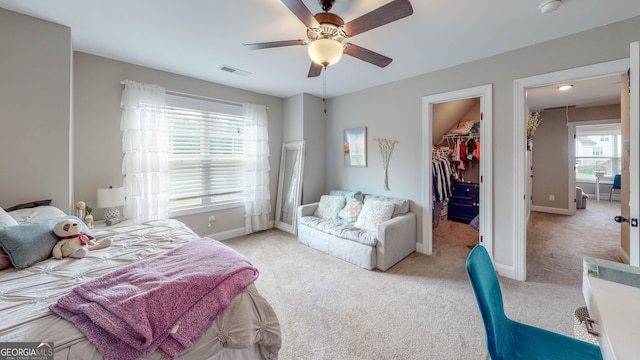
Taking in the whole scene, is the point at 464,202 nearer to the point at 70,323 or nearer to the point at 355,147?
the point at 355,147

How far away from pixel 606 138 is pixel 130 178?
484 inches

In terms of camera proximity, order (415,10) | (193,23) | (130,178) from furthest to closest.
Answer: (130,178)
(193,23)
(415,10)

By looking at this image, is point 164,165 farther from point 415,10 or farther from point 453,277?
point 453,277

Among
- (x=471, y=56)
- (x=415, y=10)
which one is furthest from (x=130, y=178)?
(x=471, y=56)

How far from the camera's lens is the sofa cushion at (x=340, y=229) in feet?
10.0

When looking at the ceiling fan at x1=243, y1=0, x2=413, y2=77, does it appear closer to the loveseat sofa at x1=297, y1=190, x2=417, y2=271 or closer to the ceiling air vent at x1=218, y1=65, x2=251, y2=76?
the ceiling air vent at x1=218, y1=65, x2=251, y2=76

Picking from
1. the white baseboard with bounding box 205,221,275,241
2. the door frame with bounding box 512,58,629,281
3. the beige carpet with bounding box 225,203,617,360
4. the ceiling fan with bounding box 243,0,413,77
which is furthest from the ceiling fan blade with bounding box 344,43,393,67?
the white baseboard with bounding box 205,221,275,241

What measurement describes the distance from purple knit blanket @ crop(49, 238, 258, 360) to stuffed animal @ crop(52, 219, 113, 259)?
0.65 metres

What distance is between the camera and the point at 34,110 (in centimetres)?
216

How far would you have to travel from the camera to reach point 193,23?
2.22 meters

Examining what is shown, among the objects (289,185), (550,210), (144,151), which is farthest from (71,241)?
(550,210)

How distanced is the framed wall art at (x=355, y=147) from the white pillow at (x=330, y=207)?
70 cm

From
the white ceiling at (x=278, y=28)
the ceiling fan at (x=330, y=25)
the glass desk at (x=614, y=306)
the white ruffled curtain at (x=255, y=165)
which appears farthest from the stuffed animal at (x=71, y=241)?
the glass desk at (x=614, y=306)

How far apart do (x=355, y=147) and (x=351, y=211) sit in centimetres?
119
